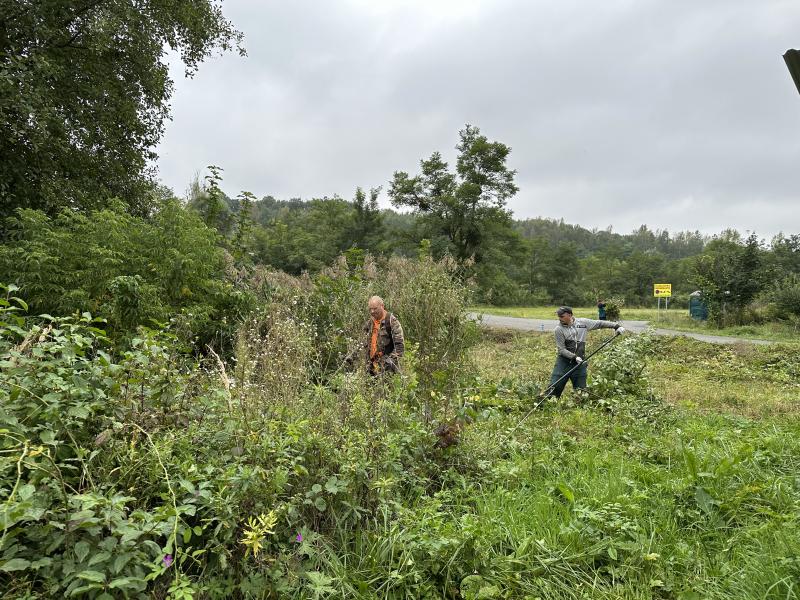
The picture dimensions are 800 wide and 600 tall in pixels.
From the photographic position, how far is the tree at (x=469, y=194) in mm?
36312

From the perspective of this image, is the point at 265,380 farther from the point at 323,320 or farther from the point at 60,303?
the point at 323,320

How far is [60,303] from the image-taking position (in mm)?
5570

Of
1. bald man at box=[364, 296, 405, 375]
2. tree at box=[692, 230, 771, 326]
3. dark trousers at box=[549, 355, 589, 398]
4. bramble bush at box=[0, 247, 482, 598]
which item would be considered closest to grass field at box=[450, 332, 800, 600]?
bramble bush at box=[0, 247, 482, 598]

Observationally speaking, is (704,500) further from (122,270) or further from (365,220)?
(365,220)

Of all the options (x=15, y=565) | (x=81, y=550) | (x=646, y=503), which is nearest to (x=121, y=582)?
(x=81, y=550)

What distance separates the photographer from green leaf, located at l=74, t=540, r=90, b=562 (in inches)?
68.8

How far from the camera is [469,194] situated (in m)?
36.2

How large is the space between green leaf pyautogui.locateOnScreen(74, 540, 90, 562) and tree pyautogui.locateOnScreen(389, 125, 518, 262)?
34.6 m

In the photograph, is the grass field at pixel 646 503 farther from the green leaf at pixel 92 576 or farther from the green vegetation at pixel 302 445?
the green leaf at pixel 92 576

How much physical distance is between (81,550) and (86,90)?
431 inches

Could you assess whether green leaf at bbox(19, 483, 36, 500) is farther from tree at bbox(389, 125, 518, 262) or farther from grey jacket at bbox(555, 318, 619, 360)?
tree at bbox(389, 125, 518, 262)

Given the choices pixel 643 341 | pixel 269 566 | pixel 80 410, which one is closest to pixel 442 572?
pixel 269 566

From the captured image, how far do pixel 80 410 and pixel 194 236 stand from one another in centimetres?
543

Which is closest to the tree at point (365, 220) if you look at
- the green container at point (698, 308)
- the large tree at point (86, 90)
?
the green container at point (698, 308)
